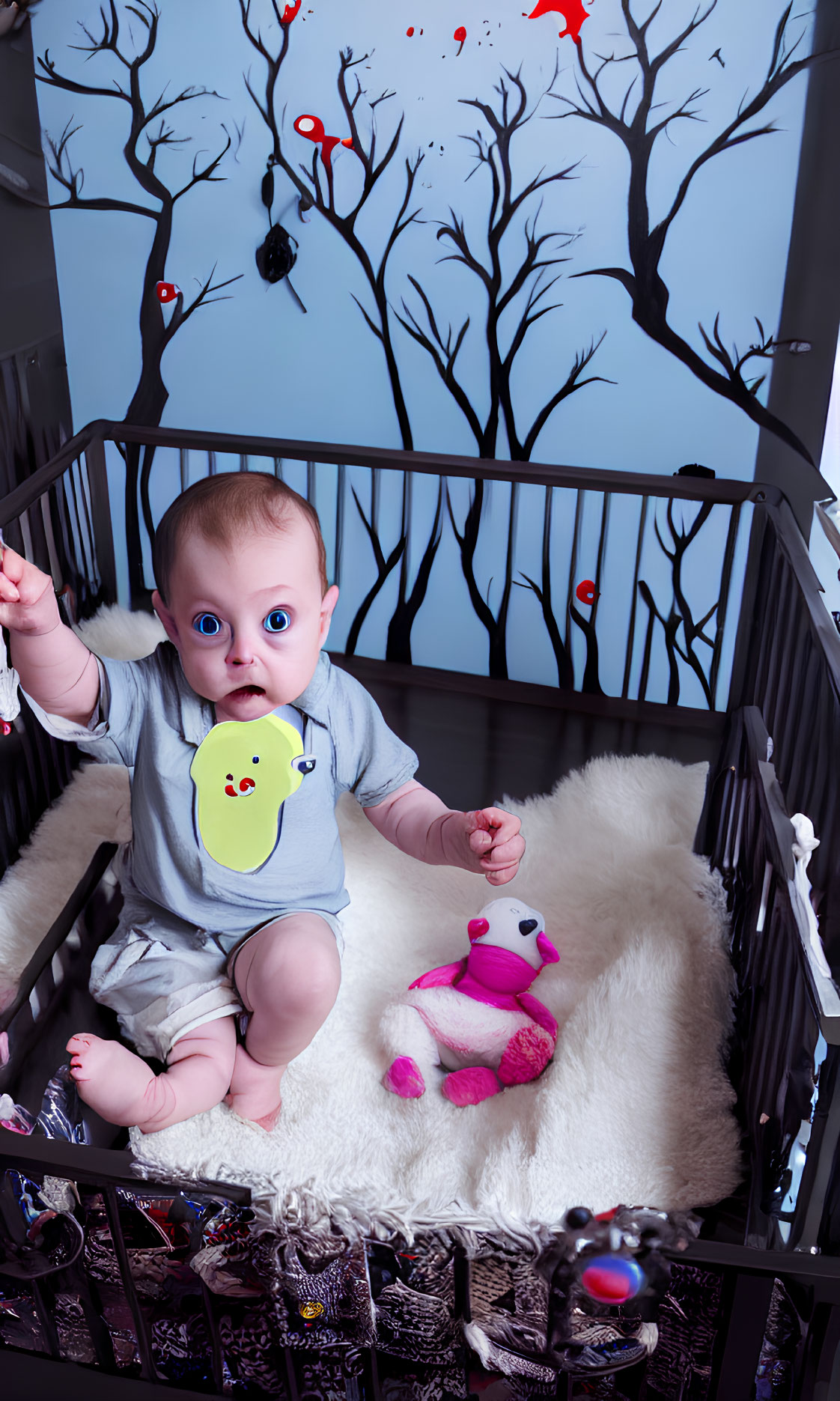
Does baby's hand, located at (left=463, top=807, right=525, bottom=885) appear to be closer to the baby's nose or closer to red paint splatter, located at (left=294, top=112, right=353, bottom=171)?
the baby's nose

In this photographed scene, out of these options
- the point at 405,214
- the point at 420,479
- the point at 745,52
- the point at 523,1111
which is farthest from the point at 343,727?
the point at 745,52

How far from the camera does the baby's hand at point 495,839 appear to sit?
3.21ft

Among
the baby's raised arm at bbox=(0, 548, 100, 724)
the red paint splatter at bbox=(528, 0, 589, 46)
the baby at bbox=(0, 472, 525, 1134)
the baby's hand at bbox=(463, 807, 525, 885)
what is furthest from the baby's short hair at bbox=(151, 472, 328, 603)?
the red paint splatter at bbox=(528, 0, 589, 46)

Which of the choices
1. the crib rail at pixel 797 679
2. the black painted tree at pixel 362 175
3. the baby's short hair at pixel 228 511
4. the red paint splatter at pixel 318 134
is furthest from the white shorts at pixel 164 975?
the red paint splatter at pixel 318 134

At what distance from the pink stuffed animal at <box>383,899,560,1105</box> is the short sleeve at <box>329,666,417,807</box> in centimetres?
18

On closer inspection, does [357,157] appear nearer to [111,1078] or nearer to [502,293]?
[502,293]

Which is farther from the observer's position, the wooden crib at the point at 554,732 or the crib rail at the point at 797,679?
the crib rail at the point at 797,679

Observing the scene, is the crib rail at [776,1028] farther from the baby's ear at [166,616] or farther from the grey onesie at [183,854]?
the baby's ear at [166,616]

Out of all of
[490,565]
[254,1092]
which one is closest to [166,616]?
[254,1092]

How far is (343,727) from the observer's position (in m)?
1.11

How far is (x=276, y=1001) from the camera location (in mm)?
996

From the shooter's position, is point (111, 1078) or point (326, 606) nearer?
point (111, 1078)

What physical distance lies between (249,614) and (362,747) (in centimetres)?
24

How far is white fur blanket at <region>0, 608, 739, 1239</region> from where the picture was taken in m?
0.92
